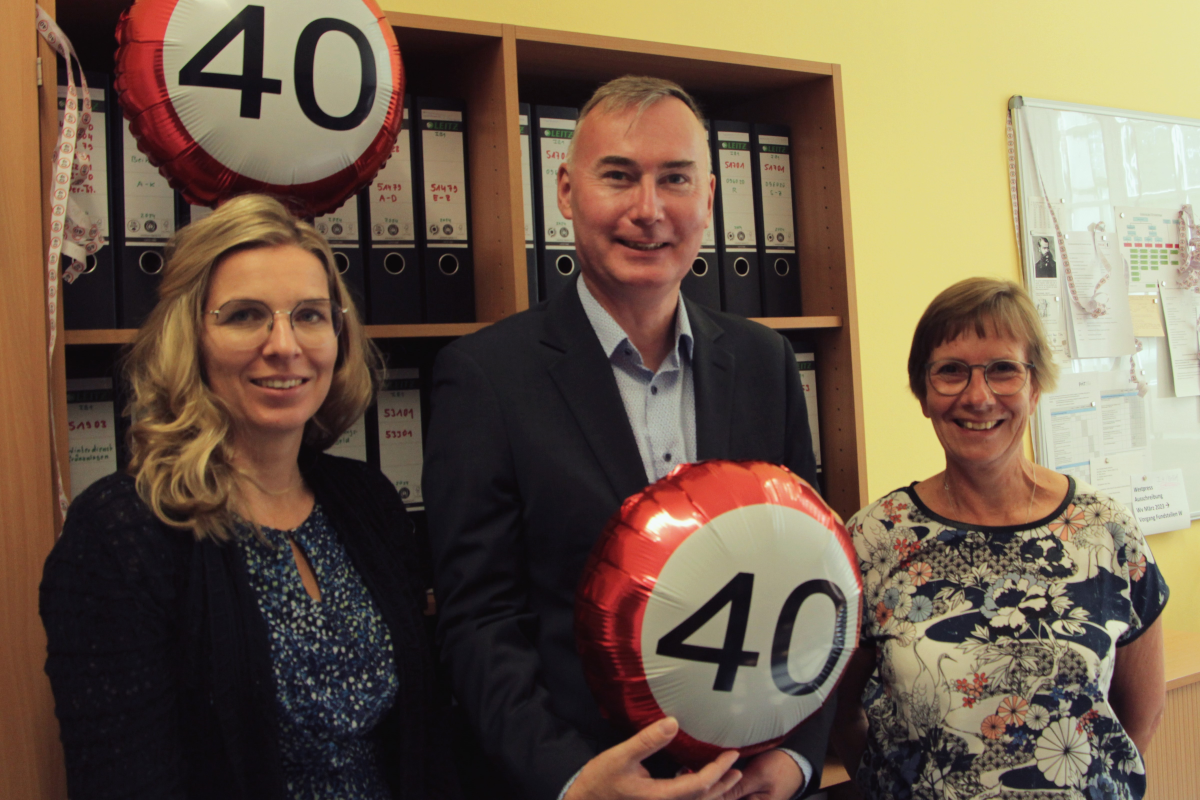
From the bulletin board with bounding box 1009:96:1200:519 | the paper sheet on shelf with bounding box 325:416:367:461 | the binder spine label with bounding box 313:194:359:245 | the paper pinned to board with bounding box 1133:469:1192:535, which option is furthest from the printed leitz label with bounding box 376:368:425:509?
the paper pinned to board with bounding box 1133:469:1192:535

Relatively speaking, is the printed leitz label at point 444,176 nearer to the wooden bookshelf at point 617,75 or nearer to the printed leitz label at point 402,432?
the wooden bookshelf at point 617,75

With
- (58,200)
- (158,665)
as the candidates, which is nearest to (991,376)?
(158,665)

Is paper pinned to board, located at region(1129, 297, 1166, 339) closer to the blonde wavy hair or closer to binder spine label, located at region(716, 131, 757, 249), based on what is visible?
binder spine label, located at region(716, 131, 757, 249)

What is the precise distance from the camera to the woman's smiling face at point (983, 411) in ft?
4.11

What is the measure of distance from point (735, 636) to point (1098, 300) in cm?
220

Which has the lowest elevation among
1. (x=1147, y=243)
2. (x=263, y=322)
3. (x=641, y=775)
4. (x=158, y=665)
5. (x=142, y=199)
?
(x=641, y=775)

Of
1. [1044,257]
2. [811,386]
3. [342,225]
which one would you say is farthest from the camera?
[1044,257]

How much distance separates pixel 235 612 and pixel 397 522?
0.85 ft

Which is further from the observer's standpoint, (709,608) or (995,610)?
(995,610)

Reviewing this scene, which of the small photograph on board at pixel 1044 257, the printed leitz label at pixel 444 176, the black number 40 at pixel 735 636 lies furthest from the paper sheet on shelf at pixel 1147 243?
the black number 40 at pixel 735 636

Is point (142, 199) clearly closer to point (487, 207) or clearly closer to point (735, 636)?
point (487, 207)

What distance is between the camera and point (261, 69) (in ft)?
3.30

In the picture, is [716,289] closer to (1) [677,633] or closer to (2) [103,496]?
(1) [677,633]

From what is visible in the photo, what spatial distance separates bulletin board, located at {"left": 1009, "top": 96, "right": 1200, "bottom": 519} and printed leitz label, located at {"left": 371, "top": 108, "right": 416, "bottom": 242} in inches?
74.2
